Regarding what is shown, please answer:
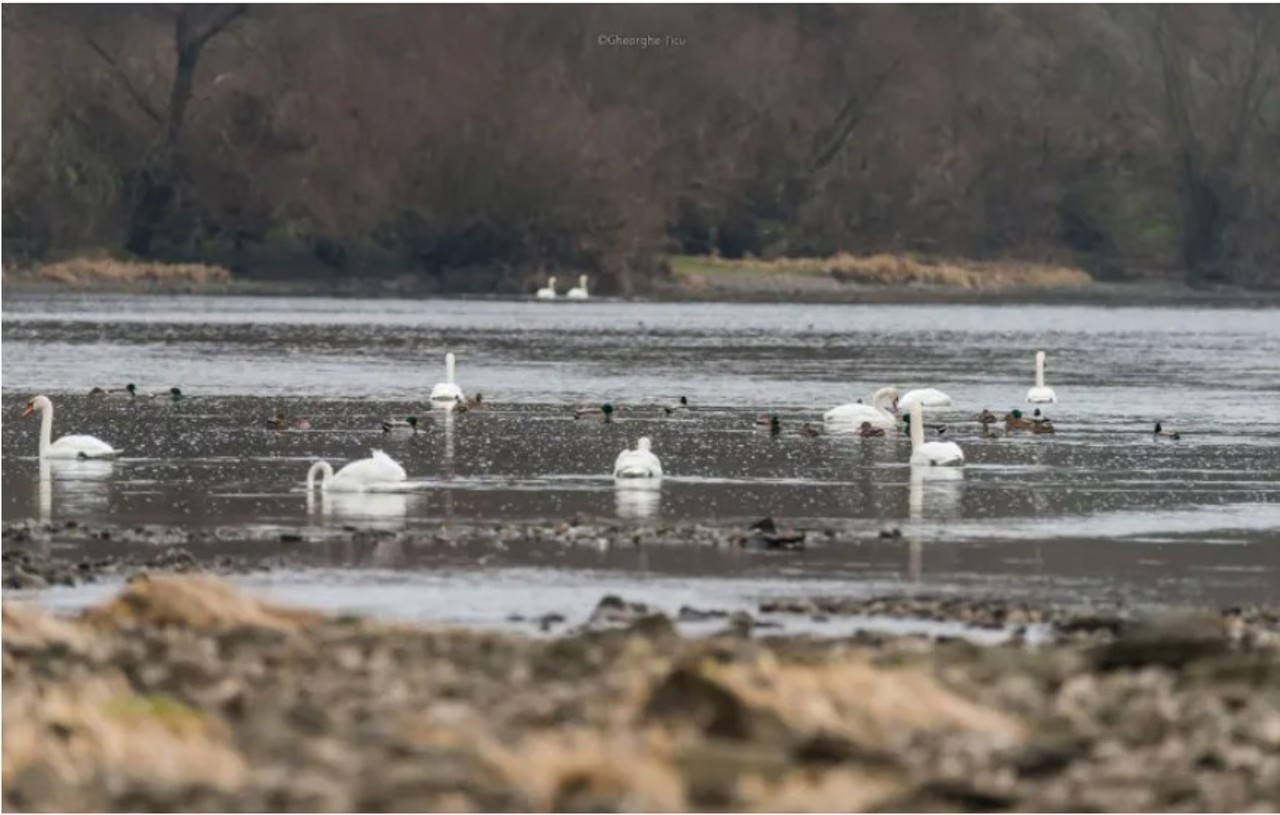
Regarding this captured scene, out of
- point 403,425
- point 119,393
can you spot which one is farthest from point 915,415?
point 119,393

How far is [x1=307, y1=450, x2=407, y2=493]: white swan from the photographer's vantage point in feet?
91.3

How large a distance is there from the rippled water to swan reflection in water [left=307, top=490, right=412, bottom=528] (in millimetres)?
63

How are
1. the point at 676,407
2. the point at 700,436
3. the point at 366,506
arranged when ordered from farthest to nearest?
the point at 676,407
the point at 700,436
the point at 366,506

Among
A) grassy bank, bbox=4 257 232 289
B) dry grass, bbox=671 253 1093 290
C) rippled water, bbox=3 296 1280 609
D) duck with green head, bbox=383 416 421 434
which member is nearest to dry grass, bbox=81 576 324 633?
rippled water, bbox=3 296 1280 609

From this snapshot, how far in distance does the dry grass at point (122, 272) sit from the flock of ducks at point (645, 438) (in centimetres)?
5917

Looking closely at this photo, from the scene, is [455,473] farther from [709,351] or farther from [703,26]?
[703,26]

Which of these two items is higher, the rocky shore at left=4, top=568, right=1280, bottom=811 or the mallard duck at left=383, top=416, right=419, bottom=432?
the mallard duck at left=383, top=416, right=419, bottom=432

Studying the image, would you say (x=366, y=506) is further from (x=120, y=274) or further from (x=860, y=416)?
(x=120, y=274)

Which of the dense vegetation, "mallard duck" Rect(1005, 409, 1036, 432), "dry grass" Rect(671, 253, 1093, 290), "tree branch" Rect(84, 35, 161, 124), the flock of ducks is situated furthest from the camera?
"dry grass" Rect(671, 253, 1093, 290)

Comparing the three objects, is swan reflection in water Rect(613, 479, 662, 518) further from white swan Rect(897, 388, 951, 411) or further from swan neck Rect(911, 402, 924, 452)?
white swan Rect(897, 388, 951, 411)

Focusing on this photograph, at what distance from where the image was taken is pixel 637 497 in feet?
92.2

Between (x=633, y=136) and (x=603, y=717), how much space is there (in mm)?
98619

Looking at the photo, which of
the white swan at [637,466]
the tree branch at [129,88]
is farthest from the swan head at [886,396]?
the tree branch at [129,88]

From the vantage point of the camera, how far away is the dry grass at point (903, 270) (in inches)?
4274
